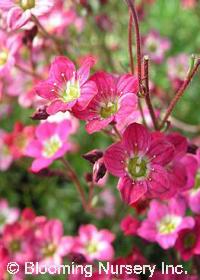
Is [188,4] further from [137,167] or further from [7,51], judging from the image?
[137,167]

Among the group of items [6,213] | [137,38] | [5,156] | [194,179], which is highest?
[137,38]

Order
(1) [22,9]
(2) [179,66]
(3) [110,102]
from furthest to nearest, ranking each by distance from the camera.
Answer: (2) [179,66], (1) [22,9], (3) [110,102]

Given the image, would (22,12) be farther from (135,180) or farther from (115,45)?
(115,45)

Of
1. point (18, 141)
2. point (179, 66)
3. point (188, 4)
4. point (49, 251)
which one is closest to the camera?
point (49, 251)

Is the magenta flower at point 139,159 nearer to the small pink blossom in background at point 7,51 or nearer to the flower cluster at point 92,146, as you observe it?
the flower cluster at point 92,146

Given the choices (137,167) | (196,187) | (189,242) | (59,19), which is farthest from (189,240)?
(59,19)

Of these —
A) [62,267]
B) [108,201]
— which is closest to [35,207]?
[108,201]
